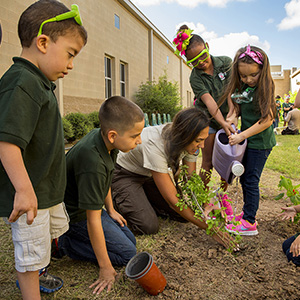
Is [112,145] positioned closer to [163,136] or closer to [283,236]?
[163,136]

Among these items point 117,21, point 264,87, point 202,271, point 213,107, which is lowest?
point 202,271

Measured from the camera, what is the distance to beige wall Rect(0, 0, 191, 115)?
6.67 metres

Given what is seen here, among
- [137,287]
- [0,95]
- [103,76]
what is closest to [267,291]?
[137,287]

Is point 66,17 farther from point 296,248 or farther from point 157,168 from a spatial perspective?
point 296,248

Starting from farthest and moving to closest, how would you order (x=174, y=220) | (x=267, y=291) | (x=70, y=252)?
1. (x=174, y=220)
2. (x=70, y=252)
3. (x=267, y=291)

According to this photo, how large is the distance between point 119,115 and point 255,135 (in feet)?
4.36

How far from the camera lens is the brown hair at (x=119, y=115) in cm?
190

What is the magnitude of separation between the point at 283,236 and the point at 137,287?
147cm

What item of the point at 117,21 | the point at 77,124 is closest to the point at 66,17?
the point at 77,124

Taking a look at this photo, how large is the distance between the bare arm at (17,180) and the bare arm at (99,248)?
1.82 ft

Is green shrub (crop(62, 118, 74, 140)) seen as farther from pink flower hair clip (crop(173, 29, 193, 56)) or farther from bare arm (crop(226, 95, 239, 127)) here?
bare arm (crop(226, 95, 239, 127))

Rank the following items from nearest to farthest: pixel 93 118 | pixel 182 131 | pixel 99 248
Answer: pixel 99 248 < pixel 182 131 < pixel 93 118

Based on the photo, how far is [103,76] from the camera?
36.4 feet

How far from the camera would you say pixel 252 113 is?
2602mm
